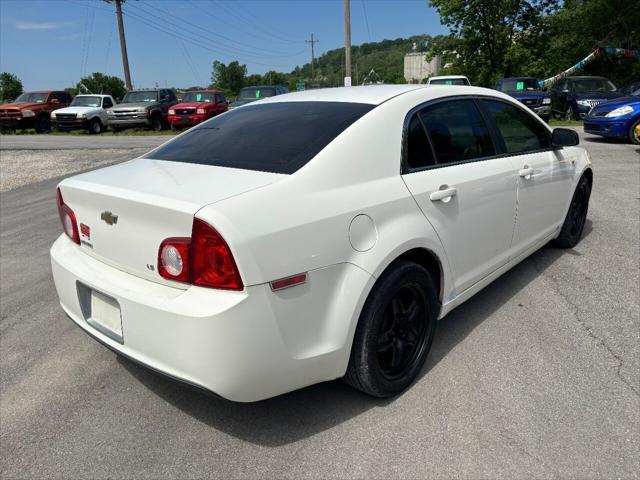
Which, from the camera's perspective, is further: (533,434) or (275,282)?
(533,434)

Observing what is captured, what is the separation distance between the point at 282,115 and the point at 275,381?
162 centimetres

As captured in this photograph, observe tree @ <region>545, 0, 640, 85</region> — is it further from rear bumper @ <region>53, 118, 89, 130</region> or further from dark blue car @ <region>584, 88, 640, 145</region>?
rear bumper @ <region>53, 118, 89, 130</region>

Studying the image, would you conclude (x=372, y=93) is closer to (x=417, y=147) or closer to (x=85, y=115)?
(x=417, y=147)

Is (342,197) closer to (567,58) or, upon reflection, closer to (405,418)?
(405,418)

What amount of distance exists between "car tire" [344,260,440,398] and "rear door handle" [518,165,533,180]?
4.28 ft

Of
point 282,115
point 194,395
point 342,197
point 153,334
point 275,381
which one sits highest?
point 282,115

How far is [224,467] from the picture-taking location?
2248 millimetres

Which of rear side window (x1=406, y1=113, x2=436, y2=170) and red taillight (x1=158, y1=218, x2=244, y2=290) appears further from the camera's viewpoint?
rear side window (x1=406, y1=113, x2=436, y2=170)

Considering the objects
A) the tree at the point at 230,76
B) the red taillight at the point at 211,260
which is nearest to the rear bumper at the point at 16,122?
the red taillight at the point at 211,260

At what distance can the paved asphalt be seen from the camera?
2254 millimetres

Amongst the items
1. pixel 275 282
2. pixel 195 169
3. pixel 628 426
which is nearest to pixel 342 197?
pixel 275 282

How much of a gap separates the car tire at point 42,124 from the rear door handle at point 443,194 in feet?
85.1

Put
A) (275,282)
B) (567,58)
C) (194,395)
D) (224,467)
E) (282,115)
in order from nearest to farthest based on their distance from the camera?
(275,282) < (224,467) < (194,395) < (282,115) < (567,58)

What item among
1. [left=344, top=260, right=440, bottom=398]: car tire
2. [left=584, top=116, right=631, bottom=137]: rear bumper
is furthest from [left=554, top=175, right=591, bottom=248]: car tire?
[left=584, top=116, right=631, bottom=137]: rear bumper
